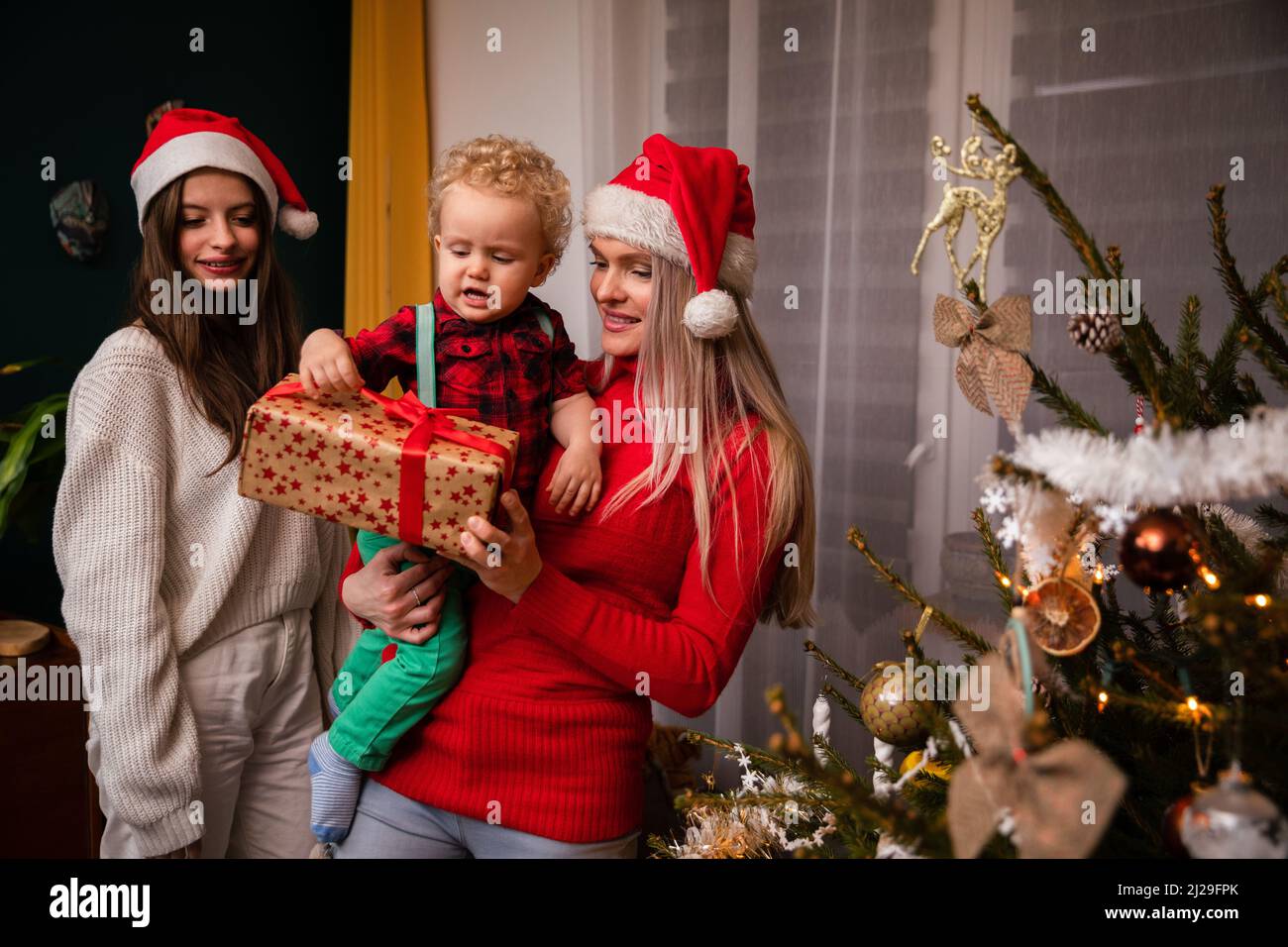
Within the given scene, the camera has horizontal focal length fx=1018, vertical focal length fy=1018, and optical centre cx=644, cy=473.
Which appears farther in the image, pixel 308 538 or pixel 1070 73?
pixel 1070 73

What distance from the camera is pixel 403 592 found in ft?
4.37

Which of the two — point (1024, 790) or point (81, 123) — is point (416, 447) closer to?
point (1024, 790)

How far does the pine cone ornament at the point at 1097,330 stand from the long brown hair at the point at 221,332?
46.6 inches

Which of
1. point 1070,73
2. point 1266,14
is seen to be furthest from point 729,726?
point 1266,14

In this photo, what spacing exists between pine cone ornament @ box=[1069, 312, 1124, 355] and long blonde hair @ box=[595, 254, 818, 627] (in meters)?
0.61

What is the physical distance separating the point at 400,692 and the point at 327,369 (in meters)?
0.43

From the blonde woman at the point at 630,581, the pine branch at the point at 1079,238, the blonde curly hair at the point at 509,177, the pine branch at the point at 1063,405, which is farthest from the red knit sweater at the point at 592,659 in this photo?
the pine branch at the point at 1079,238

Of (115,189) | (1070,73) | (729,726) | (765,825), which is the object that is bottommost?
(729,726)

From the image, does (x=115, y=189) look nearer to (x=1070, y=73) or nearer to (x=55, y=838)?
(x=55, y=838)

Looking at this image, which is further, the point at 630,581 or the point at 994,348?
the point at 630,581

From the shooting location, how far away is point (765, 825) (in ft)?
3.59

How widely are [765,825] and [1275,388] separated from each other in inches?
62.8

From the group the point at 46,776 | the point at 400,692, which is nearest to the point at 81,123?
the point at 46,776

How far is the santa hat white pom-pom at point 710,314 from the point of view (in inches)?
52.1
